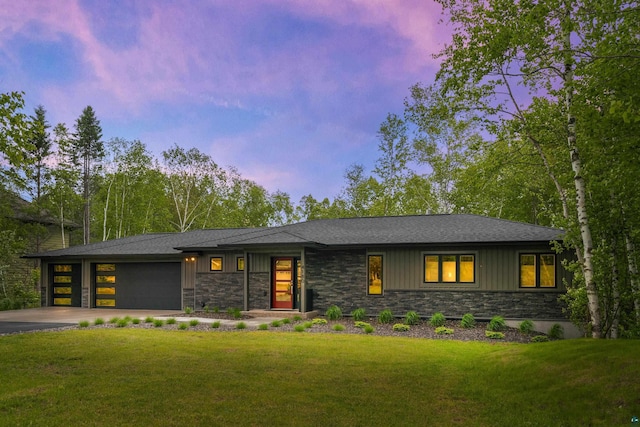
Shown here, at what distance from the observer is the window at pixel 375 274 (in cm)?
1570

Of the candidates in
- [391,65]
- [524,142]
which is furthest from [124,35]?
[524,142]

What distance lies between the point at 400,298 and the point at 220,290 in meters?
6.91

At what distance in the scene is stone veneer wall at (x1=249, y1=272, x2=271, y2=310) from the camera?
1700 cm

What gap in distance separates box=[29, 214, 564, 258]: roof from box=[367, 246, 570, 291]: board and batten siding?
17.5 inches

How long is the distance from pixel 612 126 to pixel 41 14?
1874 cm

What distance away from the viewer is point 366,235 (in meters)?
16.5

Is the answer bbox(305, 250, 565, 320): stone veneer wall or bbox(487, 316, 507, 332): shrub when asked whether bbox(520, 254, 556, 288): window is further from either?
bbox(487, 316, 507, 332): shrub

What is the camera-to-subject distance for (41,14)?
17.3 metres

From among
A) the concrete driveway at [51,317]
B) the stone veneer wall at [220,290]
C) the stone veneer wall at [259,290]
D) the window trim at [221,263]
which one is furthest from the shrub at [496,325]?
the concrete driveway at [51,317]

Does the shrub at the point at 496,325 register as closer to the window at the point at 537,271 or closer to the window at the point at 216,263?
the window at the point at 537,271

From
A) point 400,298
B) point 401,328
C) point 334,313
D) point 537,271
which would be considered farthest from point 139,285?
point 537,271

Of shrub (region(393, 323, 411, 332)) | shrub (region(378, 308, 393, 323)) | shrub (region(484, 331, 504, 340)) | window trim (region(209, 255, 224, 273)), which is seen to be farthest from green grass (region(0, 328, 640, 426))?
window trim (region(209, 255, 224, 273))

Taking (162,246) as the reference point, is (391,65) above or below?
above

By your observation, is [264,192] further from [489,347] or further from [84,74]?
[489,347]
